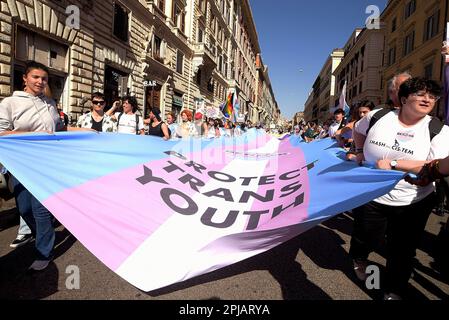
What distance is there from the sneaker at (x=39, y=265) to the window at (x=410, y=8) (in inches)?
1382

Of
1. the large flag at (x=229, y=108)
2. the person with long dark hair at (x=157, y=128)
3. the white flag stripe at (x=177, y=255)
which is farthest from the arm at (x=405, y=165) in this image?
the large flag at (x=229, y=108)

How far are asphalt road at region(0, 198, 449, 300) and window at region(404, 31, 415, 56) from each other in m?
30.7

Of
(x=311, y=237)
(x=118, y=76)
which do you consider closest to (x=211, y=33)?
(x=118, y=76)

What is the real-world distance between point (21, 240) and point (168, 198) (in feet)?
8.09

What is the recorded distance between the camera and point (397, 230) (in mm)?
2697

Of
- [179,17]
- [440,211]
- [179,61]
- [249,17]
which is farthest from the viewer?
[249,17]

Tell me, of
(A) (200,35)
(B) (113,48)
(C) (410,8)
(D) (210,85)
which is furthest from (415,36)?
(B) (113,48)

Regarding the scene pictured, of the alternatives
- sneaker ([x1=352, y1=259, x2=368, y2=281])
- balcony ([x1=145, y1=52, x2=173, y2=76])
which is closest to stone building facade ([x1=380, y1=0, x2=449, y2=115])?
balcony ([x1=145, y1=52, x2=173, y2=76])

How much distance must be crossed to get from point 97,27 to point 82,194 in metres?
14.1

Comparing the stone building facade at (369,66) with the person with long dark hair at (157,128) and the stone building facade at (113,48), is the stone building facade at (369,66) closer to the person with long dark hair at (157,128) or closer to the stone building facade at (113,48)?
the stone building facade at (113,48)

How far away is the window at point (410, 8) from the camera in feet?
94.2

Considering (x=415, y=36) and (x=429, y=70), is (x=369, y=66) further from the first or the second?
(x=429, y=70)

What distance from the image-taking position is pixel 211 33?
32.9 metres
